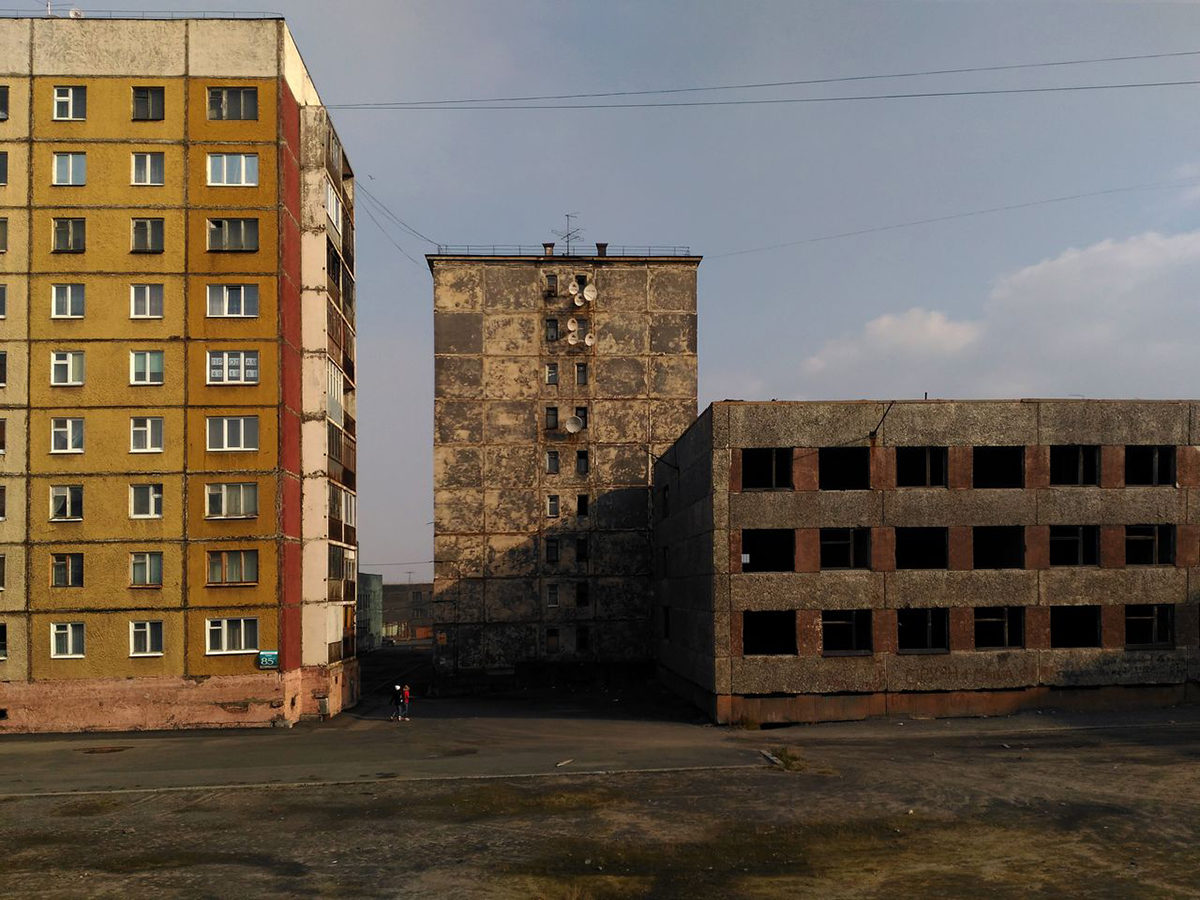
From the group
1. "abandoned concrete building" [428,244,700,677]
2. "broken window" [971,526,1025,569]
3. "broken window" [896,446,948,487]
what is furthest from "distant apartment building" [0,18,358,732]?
"broken window" [971,526,1025,569]

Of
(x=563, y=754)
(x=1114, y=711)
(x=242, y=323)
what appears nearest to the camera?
(x=563, y=754)

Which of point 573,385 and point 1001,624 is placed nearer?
point 1001,624

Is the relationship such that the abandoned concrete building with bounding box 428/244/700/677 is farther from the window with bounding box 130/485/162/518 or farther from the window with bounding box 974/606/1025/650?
the window with bounding box 974/606/1025/650

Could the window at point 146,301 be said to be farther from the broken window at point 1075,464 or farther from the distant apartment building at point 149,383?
the broken window at point 1075,464

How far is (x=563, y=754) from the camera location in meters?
37.2

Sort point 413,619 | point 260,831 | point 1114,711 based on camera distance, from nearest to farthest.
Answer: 1. point 260,831
2. point 1114,711
3. point 413,619

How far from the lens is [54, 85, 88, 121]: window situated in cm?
4706

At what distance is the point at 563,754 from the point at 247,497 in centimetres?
1941

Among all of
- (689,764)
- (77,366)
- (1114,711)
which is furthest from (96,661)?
(1114,711)

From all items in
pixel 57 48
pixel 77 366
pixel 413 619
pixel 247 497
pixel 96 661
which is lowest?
pixel 413 619

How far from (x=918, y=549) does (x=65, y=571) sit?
131 ft

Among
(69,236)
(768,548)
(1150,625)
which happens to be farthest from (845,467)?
(69,236)

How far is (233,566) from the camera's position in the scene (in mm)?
46562

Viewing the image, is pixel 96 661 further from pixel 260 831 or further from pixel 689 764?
pixel 689 764
